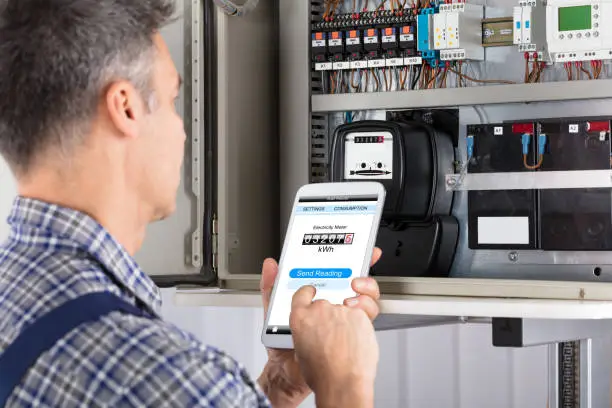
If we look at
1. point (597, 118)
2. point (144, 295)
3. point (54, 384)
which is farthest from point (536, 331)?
point (54, 384)

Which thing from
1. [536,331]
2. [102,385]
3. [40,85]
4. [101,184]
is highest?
[40,85]

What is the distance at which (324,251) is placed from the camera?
1.90m

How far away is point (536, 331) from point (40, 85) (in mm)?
1207

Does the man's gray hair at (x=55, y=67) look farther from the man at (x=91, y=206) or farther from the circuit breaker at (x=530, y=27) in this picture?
the circuit breaker at (x=530, y=27)

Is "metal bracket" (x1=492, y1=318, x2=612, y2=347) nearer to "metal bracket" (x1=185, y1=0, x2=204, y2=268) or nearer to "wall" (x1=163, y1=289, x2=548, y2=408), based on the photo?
"wall" (x1=163, y1=289, x2=548, y2=408)

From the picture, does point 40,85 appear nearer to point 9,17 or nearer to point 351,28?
point 9,17

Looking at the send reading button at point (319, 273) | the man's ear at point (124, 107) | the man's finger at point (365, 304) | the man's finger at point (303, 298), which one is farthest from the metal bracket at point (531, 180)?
the man's ear at point (124, 107)

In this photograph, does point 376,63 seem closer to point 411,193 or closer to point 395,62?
point 395,62

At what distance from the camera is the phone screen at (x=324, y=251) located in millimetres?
1832

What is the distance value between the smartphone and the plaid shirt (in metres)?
0.77

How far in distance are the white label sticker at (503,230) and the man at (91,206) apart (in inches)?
48.7

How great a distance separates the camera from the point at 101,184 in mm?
1064

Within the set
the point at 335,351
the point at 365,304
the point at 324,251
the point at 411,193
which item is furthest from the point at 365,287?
the point at 411,193

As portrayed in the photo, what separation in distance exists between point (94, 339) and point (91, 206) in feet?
0.58
